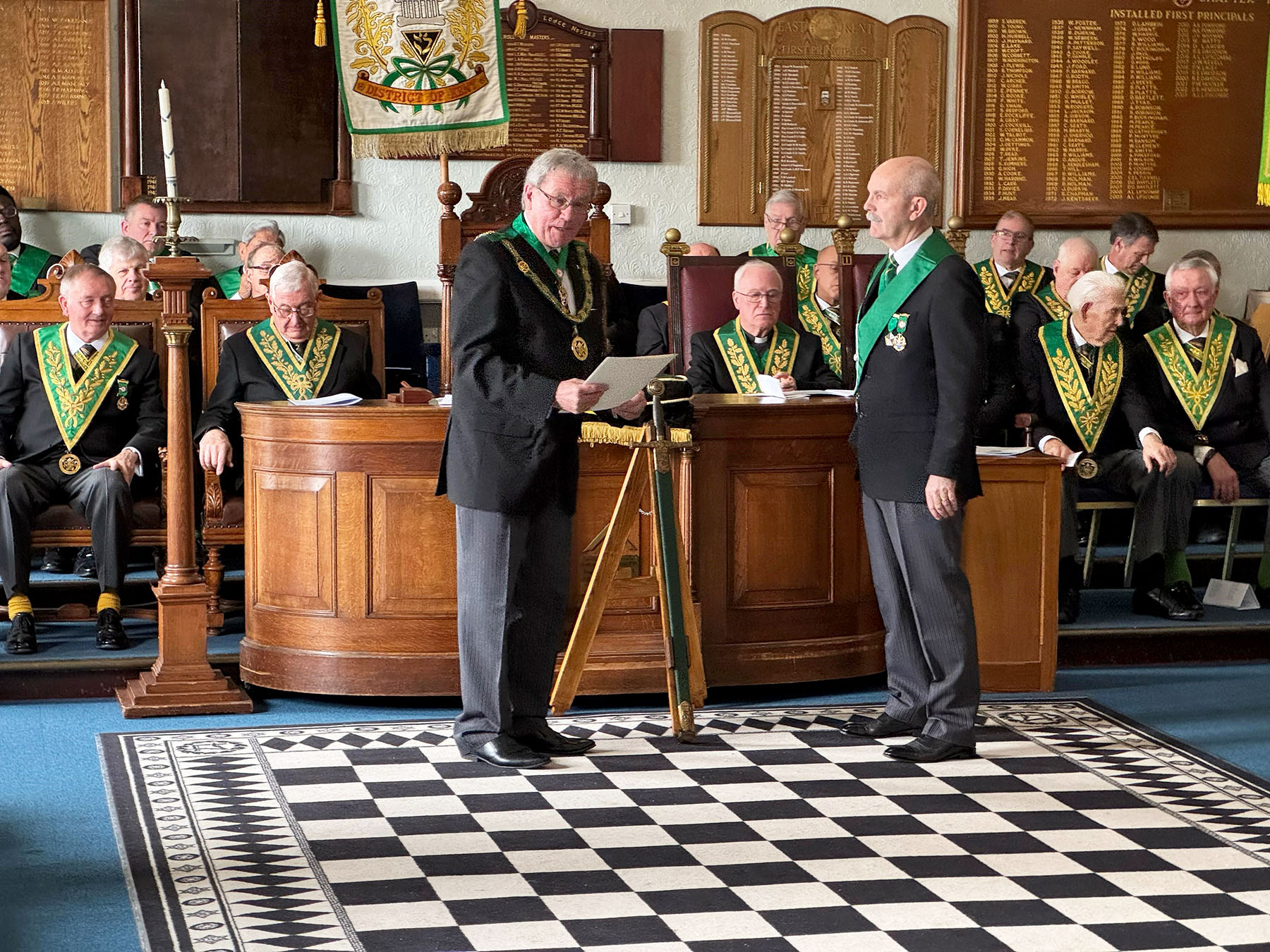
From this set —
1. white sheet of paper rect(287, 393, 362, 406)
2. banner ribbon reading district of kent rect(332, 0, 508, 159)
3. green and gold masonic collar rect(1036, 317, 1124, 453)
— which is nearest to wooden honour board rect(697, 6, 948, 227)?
green and gold masonic collar rect(1036, 317, 1124, 453)

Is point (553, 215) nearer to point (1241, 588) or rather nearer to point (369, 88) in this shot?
point (369, 88)

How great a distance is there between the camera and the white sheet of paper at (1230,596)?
21.0 ft

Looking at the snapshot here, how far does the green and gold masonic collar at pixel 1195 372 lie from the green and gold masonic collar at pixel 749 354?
4.90 ft

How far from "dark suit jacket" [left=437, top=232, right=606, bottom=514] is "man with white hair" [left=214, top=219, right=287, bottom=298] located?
3.34 meters

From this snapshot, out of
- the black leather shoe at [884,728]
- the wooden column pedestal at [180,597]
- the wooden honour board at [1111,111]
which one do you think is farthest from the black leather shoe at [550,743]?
the wooden honour board at [1111,111]

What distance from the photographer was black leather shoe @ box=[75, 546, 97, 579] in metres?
6.21

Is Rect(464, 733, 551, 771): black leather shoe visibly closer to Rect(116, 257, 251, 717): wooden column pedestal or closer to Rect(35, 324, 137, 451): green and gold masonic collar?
Rect(116, 257, 251, 717): wooden column pedestal

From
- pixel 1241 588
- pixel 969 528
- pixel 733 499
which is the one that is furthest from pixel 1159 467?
pixel 733 499

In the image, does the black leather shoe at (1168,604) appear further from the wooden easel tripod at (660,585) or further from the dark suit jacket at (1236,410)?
the wooden easel tripod at (660,585)

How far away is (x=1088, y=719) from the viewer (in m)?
4.91

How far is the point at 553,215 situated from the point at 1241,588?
340 cm

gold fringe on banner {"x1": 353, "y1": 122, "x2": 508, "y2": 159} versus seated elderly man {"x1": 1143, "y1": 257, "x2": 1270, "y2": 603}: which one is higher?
gold fringe on banner {"x1": 353, "y1": 122, "x2": 508, "y2": 159}

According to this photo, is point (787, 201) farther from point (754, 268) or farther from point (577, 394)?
point (577, 394)

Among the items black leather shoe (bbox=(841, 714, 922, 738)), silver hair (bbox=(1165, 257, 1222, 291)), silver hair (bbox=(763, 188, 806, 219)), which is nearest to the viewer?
black leather shoe (bbox=(841, 714, 922, 738))
